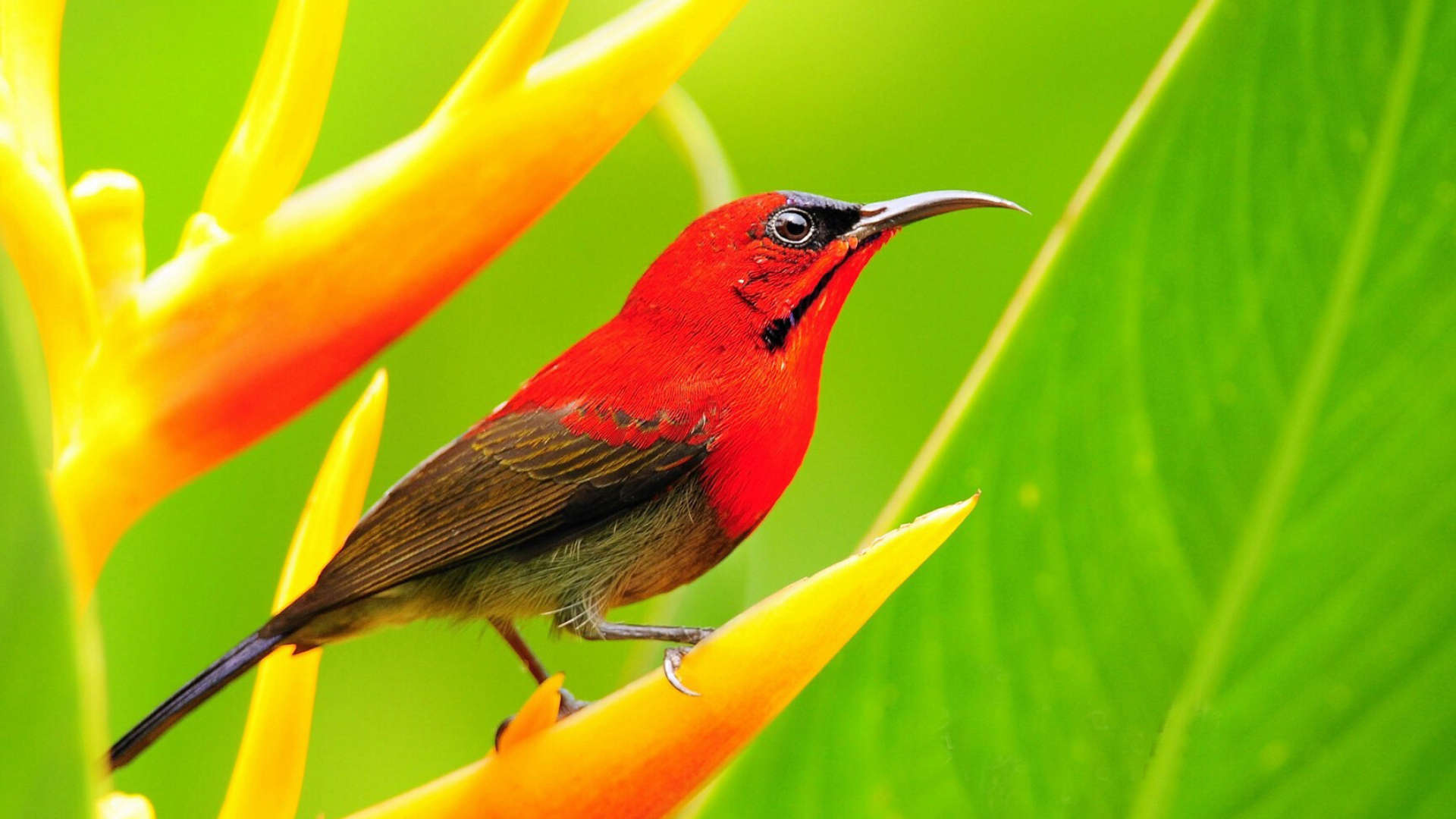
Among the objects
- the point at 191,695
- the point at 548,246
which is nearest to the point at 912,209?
the point at 191,695

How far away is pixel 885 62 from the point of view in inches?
32.8

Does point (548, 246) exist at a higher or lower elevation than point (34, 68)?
lower

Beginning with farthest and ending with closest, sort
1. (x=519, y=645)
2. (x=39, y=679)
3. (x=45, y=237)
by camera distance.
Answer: (x=519, y=645)
(x=45, y=237)
(x=39, y=679)

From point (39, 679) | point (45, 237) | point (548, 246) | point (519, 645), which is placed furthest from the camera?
point (548, 246)

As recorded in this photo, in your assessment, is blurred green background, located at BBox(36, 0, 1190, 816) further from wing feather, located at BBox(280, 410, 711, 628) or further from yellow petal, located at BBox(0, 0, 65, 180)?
yellow petal, located at BBox(0, 0, 65, 180)

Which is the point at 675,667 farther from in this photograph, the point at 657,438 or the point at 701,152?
the point at 701,152

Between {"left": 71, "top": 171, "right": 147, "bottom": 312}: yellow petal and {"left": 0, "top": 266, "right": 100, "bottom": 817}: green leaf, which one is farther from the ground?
{"left": 71, "top": 171, "right": 147, "bottom": 312}: yellow petal

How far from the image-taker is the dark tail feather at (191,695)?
334 millimetres

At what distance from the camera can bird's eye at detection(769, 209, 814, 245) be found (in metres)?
0.41

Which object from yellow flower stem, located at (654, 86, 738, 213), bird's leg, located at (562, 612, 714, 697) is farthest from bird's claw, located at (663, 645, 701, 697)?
yellow flower stem, located at (654, 86, 738, 213)

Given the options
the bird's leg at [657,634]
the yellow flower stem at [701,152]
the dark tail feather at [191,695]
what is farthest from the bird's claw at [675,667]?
the yellow flower stem at [701,152]

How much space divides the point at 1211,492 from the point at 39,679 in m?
0.33

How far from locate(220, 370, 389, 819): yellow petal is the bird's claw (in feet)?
0.36

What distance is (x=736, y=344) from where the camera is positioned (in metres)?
0.41
